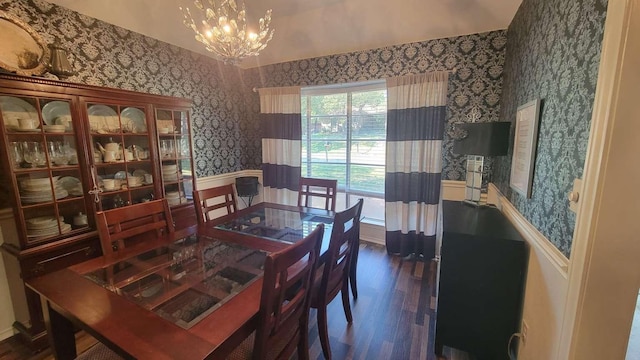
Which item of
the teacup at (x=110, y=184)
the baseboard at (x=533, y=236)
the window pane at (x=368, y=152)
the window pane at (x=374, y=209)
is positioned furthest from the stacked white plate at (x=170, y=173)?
the baseboard at (x=533, y=236)

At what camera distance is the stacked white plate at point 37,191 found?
1.75m

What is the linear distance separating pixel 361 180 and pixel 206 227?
85.5 inches

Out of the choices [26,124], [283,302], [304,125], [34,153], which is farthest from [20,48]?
[304,125]

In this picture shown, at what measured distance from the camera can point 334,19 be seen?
2.92m

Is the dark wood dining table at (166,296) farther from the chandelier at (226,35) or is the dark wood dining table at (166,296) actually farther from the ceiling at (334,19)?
the ceiling at (334,19)

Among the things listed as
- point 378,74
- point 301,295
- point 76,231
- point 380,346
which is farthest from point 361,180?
point 76,231

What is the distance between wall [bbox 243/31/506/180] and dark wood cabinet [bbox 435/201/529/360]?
1435 millimetres

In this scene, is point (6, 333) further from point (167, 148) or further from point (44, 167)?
point (167, 148)

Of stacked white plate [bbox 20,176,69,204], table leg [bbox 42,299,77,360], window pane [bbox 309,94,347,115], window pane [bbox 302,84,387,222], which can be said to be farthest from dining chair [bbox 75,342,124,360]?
window pane [bbox 309,94,347,115]

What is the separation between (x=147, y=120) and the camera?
2.41 meters

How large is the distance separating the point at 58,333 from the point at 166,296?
59cm

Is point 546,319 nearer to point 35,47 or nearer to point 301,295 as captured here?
point 301,295

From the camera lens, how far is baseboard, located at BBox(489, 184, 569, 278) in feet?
3.57

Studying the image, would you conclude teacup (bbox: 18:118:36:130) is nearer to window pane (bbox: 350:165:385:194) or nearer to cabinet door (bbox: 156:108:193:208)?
cabinet door (bbox: 156:108:193:208)
